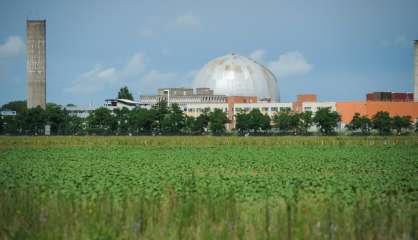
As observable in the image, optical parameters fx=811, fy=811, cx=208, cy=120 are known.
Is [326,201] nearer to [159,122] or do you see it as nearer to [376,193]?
[376,193]

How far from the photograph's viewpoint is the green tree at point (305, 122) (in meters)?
135

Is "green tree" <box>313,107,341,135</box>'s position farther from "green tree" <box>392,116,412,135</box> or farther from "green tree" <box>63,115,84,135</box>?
"green tree" <box>63,115,84,135</box>

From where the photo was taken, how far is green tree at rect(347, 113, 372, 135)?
434 feet

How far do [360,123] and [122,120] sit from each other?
41.5m

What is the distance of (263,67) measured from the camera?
16262cm

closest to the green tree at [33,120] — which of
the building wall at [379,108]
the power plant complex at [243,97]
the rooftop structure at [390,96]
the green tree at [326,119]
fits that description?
the power plant complex at [243,97]

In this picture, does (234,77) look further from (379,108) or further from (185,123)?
(379,108)

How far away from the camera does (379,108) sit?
144125 millimetres

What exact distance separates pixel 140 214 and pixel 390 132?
388ft

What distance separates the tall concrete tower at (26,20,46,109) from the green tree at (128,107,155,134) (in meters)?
16.1

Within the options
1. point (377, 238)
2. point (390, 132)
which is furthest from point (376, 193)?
point (390, 132)

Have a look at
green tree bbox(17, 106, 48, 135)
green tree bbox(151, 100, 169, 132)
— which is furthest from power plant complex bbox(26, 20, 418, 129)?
green tree bbox(151, 100, 169, 132)

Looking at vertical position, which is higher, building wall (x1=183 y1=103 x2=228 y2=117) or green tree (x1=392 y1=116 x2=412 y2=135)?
building wall (x1=183 y1=103 x2=228 y2=117)

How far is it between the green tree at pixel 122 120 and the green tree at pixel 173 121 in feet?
23.1
